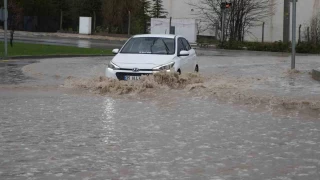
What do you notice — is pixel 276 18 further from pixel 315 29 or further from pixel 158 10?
pixel 158 10

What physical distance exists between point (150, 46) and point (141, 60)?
4.72 ft

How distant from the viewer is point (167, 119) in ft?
36.3

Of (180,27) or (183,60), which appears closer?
(183,60)

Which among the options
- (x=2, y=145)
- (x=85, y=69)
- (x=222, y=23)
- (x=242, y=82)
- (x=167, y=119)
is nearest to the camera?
(x=2, y=145)

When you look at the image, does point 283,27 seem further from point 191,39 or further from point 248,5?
point 191,39

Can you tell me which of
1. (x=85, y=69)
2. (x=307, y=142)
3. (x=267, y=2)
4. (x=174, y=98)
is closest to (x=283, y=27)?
(x=267, y=2)

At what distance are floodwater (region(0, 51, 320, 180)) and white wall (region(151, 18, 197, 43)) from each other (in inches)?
1304

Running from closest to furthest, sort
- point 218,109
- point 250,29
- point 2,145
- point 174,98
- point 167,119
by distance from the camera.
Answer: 1. point 2,145
2. point 167,119
3. point 218,109
4. point 174,98
5. point 250,29

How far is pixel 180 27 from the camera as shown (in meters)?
50.7

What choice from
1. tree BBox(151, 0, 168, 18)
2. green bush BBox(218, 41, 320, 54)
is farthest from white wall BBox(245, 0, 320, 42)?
tree BBox(151, 0, 168, 18)

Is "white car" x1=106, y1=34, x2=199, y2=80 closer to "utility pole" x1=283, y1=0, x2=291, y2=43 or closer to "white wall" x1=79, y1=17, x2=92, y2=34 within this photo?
"utility pole" x1=283, y1=0, x2=291, y2=43

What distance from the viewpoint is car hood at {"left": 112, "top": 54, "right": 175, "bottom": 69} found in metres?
15.4

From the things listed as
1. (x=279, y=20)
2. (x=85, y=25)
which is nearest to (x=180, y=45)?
(x=279, y=20)

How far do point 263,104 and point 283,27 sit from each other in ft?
129
